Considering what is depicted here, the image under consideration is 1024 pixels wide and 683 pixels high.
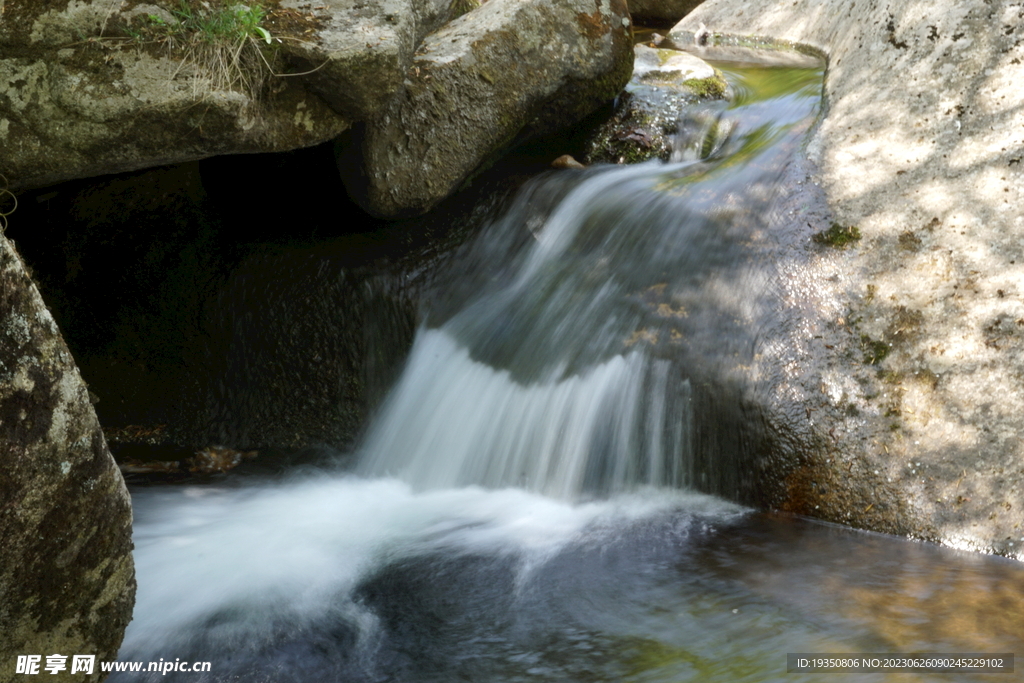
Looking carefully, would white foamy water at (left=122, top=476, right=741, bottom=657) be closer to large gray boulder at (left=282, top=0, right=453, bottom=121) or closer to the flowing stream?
the flowing stream

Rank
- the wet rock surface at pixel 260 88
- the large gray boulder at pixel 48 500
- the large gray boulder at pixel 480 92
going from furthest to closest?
the large gray boulder at pixel 480 92 → the wet rock surface at pixel 260 88 → the large gray boulder at pixel 48 500

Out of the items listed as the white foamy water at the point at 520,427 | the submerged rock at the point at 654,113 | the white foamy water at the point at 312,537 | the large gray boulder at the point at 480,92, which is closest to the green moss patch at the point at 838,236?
the white foamy water at the point at 520,427

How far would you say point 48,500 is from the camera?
2.04 metres

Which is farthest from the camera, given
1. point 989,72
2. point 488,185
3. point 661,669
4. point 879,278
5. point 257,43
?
point 488,185

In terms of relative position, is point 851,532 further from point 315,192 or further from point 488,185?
point 315,192

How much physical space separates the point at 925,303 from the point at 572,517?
189 centimetres

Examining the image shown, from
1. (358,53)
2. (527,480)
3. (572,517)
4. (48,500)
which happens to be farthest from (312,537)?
(358,53)

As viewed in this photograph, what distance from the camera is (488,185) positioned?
5.18m

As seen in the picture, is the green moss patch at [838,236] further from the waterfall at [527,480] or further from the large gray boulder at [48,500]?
the large gray boulder at [48,500]

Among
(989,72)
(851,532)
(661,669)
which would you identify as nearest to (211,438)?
(661,669)

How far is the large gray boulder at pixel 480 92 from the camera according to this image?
443cm

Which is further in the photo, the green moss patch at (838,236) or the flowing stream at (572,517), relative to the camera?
the green moss patch at (838,236)

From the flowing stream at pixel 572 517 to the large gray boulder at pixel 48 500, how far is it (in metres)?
0.67

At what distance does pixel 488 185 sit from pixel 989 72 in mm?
2895
